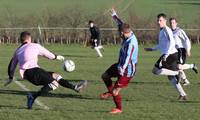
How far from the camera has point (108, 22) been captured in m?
39.9

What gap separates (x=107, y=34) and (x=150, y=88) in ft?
77.1

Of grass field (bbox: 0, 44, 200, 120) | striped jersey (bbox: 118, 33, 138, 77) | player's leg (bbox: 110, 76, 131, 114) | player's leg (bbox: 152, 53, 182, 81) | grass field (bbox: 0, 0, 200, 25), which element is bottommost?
grass field (bbox: 0, 44, 200, 120)

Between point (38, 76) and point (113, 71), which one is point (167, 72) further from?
point (38, 76)

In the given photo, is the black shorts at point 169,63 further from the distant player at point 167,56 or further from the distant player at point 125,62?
the distant player at point 125,62

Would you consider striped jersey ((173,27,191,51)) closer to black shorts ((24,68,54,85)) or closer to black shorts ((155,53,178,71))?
A: black shorts ((155,53,178,71))

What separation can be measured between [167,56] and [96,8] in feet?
115

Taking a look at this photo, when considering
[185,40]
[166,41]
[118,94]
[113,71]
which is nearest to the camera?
[118,94]

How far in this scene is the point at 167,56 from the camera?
43.1ft

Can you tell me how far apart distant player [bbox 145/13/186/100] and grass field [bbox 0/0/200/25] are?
28.2 metres

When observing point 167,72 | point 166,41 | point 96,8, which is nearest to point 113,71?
point 167,72

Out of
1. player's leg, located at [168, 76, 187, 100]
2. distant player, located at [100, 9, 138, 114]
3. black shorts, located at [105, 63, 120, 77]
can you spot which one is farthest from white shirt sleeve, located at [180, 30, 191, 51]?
distant player, located at [100, 9, 138, 114]

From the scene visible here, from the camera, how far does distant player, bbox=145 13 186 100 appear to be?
1284cm

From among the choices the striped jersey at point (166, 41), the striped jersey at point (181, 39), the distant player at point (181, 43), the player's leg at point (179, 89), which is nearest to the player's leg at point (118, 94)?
the striped jersey at point (166, 41)

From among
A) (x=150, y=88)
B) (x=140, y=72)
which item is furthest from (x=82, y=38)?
(x=150, y=88)
